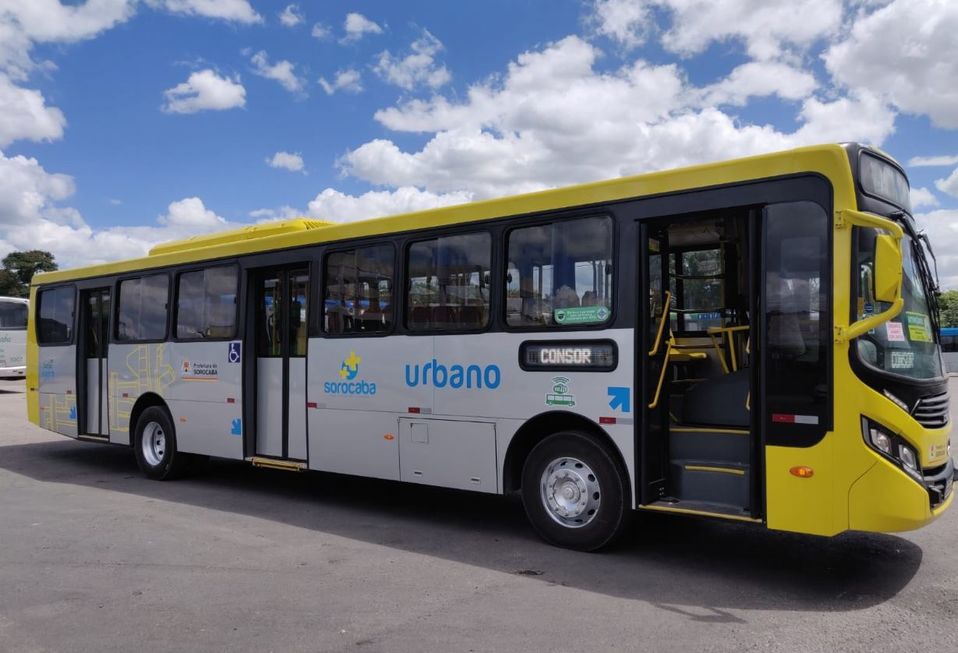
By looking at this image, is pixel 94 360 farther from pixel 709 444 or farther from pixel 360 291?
pixel 709 444

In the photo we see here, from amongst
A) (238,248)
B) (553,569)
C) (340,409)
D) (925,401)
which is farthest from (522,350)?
(238,248)

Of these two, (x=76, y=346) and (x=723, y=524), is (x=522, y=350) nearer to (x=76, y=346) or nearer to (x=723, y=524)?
(x=723, y=524)

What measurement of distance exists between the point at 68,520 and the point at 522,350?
16.1 feet

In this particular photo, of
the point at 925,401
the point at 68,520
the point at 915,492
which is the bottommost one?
the point at 68,520

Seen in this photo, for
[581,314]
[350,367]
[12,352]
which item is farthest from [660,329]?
[12,352]

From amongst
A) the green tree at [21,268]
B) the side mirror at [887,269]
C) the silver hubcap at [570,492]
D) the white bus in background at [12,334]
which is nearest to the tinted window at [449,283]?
the silver hubcap at [570,492]

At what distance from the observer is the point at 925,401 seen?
536 centimetres

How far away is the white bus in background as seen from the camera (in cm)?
2712

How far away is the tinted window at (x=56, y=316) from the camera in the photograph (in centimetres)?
1193

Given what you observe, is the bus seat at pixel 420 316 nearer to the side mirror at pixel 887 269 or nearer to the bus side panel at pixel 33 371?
the side mirror at pixel 887 269

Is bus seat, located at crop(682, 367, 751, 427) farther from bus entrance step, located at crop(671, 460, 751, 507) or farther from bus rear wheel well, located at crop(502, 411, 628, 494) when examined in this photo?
bus rear wheel well, located at crop(502, 411, 628, 494)

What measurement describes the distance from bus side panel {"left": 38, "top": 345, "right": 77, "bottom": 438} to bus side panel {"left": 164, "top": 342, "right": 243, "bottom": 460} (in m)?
2.45

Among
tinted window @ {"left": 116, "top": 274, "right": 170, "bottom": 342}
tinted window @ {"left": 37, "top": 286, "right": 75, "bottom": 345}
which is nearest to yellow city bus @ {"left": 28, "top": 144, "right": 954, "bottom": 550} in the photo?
tinted window @ {"left": 116, "top": 274, "right": 170, "bottom": 342}

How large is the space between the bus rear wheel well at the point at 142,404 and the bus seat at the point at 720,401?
7.21 m
